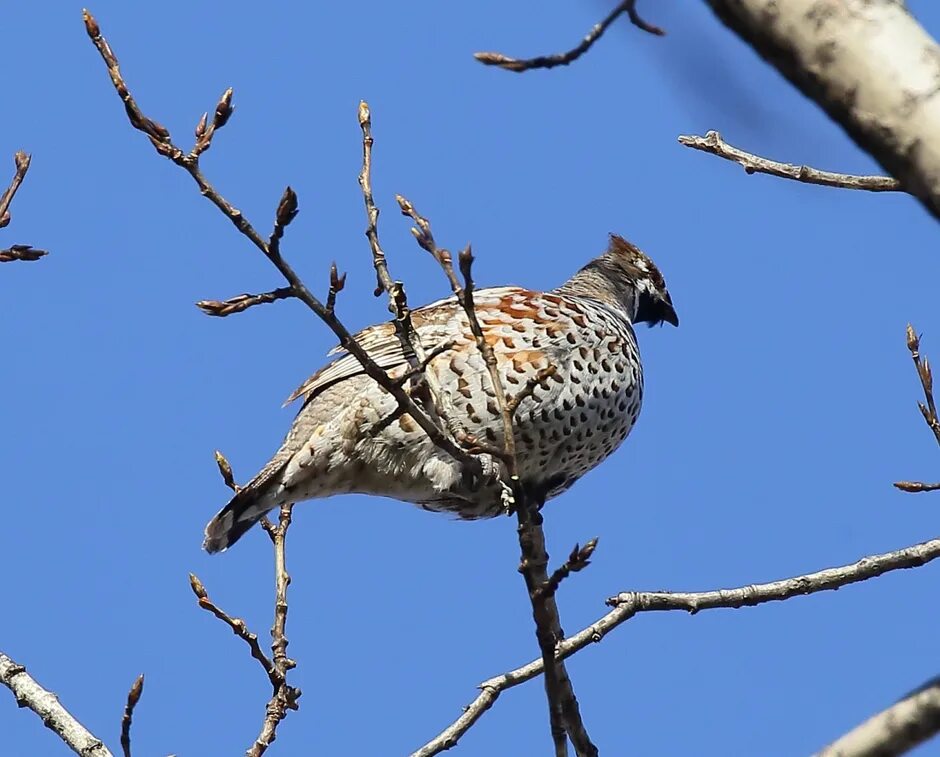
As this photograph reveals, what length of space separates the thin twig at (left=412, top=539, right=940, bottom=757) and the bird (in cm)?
183

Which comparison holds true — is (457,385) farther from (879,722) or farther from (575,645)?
(879,722)

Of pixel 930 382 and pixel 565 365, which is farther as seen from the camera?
pixel 565 365

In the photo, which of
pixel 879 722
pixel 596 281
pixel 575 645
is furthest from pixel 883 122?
pixel 596 281

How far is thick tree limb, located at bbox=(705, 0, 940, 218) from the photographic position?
6.24 ft

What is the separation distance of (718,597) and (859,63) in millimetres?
3097

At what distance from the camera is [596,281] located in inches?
364

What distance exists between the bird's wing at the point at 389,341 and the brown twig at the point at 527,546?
2.53 m

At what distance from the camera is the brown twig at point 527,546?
13.4 ft

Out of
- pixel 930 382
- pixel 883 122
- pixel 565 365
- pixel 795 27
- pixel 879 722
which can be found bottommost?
pixel 879 722

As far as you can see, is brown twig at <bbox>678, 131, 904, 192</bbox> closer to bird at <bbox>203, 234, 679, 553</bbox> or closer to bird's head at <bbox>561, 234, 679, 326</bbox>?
bird at <bbox>203, 234, 679, 553</bbox>

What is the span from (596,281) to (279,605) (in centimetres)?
491

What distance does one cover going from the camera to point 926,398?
5.05 m

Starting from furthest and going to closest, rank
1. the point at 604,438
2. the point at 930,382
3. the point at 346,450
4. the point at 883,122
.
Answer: the point at 604,438, the point at 346,450, the point at 930,382, the point at 883,122

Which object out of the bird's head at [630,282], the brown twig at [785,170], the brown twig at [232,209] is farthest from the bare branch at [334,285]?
the bird's head at [630,282]
